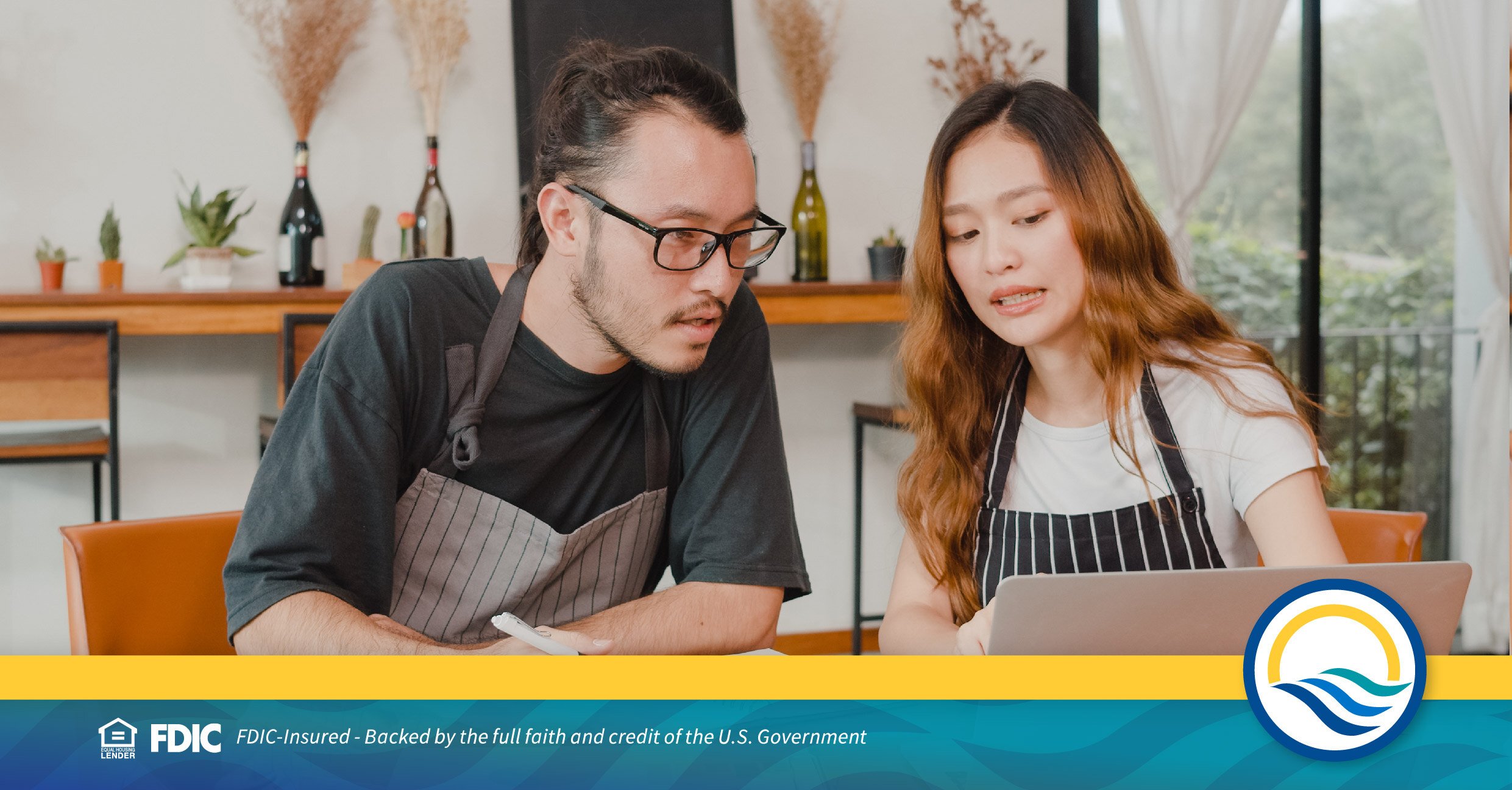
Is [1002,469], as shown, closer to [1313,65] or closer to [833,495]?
[833,495]

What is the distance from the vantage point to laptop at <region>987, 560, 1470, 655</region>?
69 centimetres

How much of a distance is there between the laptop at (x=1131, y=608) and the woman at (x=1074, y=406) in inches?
19.9

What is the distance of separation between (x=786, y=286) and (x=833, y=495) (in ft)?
2.72

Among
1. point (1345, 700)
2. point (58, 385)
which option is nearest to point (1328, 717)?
point (1345, 700)

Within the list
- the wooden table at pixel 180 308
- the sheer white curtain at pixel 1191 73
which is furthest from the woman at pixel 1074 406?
the sheer white curtain at pixel 1191 73

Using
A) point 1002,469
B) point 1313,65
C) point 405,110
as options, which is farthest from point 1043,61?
point 1002,469

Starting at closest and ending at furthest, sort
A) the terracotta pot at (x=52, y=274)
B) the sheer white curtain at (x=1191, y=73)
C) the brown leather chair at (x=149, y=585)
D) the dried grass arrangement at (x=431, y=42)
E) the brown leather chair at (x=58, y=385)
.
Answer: the brown leather chair at (x=149, y=585) < the brown leather chair at (x=58, y=385) < the terracotta pot at (x=52, y=274) < the dried grass arrangement at (x=431, y=42) < the sheer white curtain at (x=1191, y=73)

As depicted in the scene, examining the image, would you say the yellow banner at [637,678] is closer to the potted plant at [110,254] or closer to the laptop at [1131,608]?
the laptop at [1131,608]

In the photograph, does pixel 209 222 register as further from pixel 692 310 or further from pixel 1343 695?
pixel 1343 695

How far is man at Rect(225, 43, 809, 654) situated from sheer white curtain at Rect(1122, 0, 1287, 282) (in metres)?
2.62

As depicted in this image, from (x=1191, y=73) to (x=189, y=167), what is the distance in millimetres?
2950

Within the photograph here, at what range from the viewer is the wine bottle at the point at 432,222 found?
3051mm

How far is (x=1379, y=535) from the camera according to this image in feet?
4.70

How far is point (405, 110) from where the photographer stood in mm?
3195
